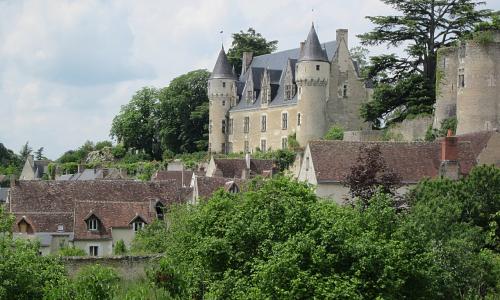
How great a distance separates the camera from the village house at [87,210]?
4819cm

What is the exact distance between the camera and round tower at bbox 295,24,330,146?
74500 mm

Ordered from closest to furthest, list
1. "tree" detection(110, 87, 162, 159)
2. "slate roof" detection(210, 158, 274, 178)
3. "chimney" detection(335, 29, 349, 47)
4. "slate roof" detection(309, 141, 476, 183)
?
"slate roof" detection(309, 141, 476, 183) < "slate roof" detection(210, 158, 274, 178) < "chimney" detection(335, 29, 349, 47) < "tree" detection(110, 87, 162, 159)

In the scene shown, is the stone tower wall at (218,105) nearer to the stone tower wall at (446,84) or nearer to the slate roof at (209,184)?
the stone tower wall at (446,84)

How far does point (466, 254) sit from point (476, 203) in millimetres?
4491

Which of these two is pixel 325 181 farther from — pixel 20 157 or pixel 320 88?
pixel 20 157

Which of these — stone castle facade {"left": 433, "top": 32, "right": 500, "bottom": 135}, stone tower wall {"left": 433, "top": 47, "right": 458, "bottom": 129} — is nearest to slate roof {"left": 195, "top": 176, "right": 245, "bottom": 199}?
stone tower wall {"left": 433, "top": 47, "right": 458, "bottom": 129}

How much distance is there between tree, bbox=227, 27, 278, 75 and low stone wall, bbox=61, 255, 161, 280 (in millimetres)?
58627

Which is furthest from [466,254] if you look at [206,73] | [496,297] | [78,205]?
[206,73]

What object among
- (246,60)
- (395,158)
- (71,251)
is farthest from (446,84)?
(246,60)

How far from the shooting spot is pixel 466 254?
3275 centimetres

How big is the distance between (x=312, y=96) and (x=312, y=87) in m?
0.64

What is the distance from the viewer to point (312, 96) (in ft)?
246

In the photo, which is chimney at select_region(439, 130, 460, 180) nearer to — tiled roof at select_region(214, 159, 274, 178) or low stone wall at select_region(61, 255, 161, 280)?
low stone wall at select_region(61, 255, 161, 280)

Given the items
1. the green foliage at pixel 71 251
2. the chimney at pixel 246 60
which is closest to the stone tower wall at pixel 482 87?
the green foliage at pixel 71 251
